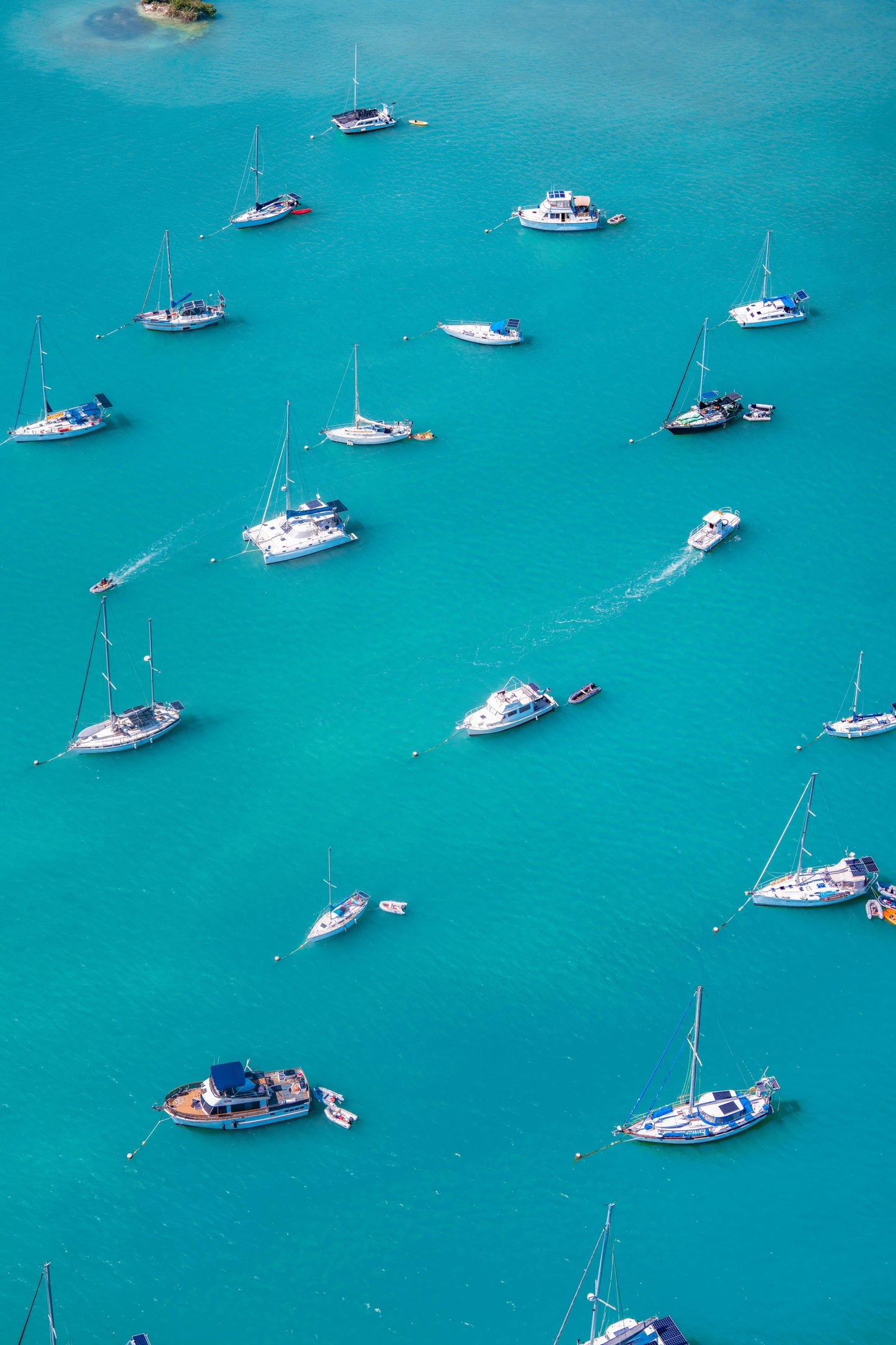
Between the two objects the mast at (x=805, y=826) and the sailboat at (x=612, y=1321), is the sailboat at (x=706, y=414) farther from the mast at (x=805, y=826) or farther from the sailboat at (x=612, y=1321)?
the sailboat at (x=612, y=1321)

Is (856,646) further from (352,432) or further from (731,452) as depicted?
(352,432)

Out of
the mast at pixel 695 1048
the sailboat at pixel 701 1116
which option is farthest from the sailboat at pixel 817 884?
the sailboat at pixel 701 1116

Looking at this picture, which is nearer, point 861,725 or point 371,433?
point 861,725

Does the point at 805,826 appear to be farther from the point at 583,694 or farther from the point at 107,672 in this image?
the point at 107,672

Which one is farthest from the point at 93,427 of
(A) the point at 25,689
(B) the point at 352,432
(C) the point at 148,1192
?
(C) the point at 148,1192

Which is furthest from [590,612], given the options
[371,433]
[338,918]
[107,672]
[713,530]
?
[107,672]

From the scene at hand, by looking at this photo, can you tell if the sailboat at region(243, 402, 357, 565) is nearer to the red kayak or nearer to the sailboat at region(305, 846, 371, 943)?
the red kayak
